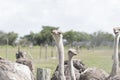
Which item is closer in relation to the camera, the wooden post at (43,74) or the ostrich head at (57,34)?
the wooden post at (43,74)

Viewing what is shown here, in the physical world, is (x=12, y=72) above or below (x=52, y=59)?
above

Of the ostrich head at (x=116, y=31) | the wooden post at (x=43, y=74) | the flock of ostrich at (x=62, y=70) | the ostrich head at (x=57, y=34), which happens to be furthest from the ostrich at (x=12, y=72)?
the ostrich head at (x=116, y=31)

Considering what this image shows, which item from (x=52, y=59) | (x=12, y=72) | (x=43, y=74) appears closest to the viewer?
(x=12, y=72)

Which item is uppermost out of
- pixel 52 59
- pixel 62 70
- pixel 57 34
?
pixel 57 34

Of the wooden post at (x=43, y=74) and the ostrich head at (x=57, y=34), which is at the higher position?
the ostrich head at (x=57, y=34)

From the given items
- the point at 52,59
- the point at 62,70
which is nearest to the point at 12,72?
the point at 62,70

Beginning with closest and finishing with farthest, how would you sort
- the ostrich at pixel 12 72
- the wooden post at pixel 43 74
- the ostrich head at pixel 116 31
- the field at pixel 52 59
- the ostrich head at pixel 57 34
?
the ostrich at pixel 12 72 → the wooden post at pixel 43 74 → the ostrich head at pixel 57 34 → the ostrich head at pixel 116 31 → the field at pixel 52 59

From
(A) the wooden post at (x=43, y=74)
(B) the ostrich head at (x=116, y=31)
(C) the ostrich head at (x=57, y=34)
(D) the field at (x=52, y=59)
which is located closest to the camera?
(A) the wooden post at (x=43, y=74)

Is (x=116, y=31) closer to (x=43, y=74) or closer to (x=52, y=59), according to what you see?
(x=43, y=74)

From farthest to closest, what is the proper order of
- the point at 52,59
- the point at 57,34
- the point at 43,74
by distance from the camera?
the point at 52,59 < the point at 57,34 < the point at 43,74

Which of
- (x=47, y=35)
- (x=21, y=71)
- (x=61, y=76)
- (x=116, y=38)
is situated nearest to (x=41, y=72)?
(x=61, y=76)

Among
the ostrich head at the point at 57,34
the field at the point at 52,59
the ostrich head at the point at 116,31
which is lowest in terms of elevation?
the field at the point at 52,59

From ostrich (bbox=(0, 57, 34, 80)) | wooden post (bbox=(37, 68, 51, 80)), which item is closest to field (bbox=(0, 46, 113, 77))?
wooden post (bbox=(37, 68, 51, 80))

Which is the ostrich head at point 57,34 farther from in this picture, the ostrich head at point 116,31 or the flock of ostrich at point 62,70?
the ostrich head at point 116,31
